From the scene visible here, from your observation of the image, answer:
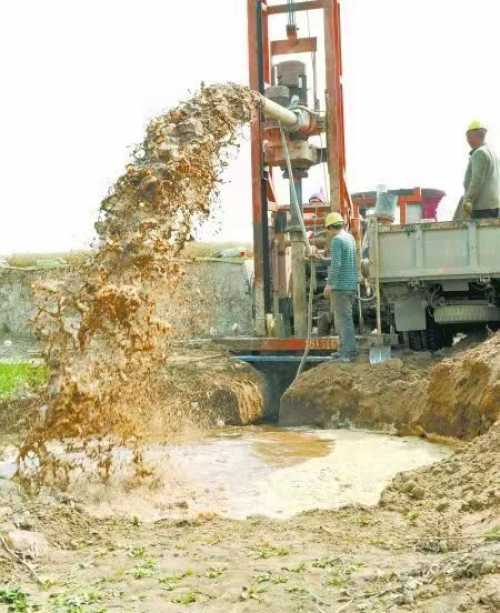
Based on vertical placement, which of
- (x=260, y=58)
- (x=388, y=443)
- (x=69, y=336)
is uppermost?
(x=260, y=58)

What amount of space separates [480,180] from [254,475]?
5010mm

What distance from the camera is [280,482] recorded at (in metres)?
6.49

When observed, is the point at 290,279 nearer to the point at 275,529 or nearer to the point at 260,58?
the point at 260,58

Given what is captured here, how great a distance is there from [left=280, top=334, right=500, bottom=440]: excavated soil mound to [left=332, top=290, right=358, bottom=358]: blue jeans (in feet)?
1.10

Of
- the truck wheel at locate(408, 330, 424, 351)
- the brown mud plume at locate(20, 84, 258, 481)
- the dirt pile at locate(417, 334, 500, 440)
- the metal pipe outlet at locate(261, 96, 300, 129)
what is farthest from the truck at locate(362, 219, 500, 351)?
the brown mud plume at locate(20, 84, 258, 481)

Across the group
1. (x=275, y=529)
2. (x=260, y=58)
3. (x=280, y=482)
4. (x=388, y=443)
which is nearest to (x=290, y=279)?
(x=260, y=58)

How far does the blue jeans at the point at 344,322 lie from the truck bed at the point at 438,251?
586 mm

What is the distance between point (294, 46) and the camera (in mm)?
11906

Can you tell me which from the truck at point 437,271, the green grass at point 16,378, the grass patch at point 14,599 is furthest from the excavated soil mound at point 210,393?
the grass patch at point 14,599

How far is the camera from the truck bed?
9664mm

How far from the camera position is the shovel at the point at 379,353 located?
33.1ft

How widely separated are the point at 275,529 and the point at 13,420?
186 inches

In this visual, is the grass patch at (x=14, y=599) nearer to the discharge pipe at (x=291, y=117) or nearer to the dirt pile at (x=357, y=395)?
the dirt pile at (x=357, y=395)

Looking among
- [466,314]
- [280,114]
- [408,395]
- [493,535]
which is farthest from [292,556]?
[280,114]
